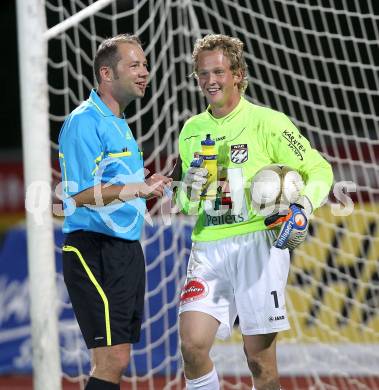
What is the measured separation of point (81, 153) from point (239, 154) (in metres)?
0.68

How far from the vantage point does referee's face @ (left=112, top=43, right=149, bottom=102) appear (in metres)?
4.09

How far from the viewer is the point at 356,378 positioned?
258 inches

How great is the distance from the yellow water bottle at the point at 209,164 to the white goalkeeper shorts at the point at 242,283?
0.21 meters

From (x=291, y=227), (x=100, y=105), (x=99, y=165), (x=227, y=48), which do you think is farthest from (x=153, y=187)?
(x=227, y=48)

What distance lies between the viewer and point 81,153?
12.8 feet

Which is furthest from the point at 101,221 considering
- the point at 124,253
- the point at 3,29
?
the point at 3,29

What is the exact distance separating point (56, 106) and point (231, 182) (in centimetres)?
666

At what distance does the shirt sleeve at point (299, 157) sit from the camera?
4035 millimetres

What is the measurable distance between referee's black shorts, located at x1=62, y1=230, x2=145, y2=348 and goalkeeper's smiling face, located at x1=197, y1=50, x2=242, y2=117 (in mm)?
733

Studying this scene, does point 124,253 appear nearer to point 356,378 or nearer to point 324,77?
point 356,378

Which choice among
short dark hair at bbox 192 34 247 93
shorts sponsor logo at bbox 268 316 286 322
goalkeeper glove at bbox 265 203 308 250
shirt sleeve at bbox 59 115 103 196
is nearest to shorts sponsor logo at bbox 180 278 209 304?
shorts sponsor logo at bbox 268 316 286 322

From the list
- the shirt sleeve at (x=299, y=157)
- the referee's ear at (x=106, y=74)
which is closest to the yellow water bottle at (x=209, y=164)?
the shirt sleeve at (x=299, y=157)

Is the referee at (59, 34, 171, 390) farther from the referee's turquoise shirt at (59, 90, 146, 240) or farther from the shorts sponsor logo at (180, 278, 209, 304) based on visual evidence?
the shorts sponsor logo at (180, 278, 209, 304)

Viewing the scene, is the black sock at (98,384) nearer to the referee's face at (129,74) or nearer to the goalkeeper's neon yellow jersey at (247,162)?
the goalkeeper's neon yellow jersey at (247,162)
